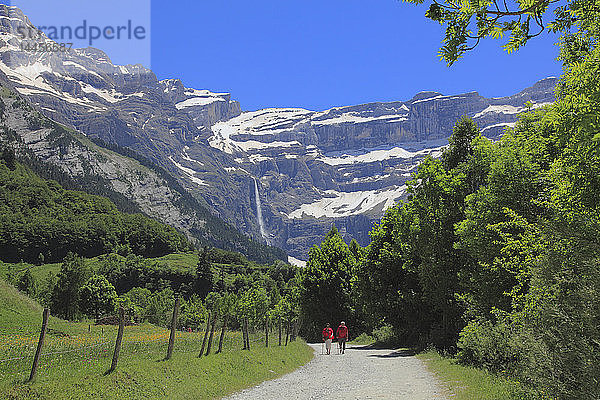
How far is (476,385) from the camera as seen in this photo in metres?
16.7

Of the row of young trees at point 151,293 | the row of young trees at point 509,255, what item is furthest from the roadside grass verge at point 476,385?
the row of young trees at point 151,293

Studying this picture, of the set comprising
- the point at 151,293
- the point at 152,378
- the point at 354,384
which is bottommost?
the point at 151,293

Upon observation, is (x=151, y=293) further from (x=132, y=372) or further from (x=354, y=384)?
(x=132, y=372)

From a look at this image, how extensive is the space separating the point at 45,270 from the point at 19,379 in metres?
177

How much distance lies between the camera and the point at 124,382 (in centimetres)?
1412

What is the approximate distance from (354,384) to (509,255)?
8964 mm

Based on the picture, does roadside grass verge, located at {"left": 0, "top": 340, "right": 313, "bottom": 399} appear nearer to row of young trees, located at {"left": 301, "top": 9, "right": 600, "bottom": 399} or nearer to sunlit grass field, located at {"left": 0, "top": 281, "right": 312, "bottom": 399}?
sunlit grass field, located at {"left": 0, "top": 281, "right": 312, "bottom": 399}

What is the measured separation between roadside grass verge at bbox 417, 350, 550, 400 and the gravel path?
53 cm

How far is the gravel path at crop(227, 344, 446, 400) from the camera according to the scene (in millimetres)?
15867

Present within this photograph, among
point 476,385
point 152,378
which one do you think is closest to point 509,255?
point 476,385

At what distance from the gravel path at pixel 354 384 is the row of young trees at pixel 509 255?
9.34 feet

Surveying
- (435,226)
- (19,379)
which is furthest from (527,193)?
(19,379)

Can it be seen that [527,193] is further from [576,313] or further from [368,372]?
[576,313]

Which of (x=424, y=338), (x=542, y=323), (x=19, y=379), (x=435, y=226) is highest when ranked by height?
(x=435, y=226)
